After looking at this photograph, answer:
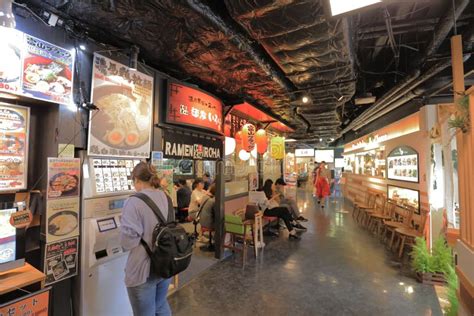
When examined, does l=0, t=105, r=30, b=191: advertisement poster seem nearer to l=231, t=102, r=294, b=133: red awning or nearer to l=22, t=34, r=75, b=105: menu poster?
l=22, t=34, r=75, b=105: menu poster

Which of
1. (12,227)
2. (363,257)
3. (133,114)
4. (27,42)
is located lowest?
(363,257)

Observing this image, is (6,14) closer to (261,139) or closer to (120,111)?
(120,111)

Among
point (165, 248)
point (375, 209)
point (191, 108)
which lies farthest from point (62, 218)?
point (375, 209)

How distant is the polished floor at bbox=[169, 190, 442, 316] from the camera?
2969mm

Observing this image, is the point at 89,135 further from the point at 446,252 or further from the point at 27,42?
the point at 446,252

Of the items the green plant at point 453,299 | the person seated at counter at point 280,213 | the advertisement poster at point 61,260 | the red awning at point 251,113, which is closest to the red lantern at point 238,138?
the red awning at point 251,113

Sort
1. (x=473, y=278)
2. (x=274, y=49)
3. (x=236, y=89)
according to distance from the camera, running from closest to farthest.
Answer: (x=473, y=278) → (x=274, y=49) → (x=236, y=89)

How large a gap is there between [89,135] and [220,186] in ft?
8.00

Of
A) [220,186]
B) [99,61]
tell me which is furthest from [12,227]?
[220,186]

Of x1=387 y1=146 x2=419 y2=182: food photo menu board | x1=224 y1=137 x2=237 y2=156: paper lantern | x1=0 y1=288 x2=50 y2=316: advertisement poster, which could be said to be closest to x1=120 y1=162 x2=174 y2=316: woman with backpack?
x1=0 y1=288 x2=50 y2=316: advertisement poster

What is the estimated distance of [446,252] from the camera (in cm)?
372

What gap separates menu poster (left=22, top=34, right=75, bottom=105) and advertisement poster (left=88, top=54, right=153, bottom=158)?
26 centimetres

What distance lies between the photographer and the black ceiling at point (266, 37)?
6.90 ft

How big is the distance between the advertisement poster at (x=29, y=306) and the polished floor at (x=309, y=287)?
4.93 feet
